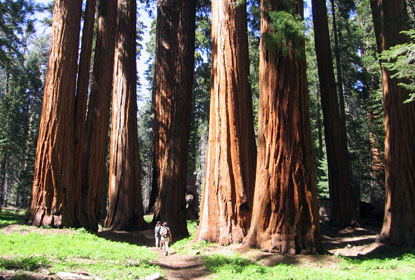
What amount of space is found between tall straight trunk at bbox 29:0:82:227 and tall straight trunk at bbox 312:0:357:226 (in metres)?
10.3

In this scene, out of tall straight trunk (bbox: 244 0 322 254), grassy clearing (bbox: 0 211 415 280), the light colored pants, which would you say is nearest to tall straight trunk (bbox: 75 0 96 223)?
grassy clearing (bbox: 0 211 415 280)

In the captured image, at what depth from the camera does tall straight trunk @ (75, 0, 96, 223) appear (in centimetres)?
1216

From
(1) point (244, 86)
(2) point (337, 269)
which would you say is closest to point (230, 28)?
(1) point (244, 86)

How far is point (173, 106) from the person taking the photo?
46.3 feet

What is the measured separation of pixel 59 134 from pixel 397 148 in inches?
391

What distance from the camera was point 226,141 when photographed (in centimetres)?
970

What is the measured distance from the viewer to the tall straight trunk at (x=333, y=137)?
15.7m

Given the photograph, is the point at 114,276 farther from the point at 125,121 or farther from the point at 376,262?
the point at 125,121

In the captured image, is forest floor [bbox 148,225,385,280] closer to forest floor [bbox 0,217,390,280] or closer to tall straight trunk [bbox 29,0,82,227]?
forest floor [bbox 0,217,390,280]

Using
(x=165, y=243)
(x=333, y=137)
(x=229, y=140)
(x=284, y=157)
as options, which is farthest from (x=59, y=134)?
(x=333, y=137)

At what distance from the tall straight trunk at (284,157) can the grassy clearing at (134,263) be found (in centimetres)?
69

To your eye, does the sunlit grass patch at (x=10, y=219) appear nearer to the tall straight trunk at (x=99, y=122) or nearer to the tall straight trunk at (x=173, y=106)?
the tall straight trunk at (x=99, y=122)

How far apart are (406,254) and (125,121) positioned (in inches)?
392

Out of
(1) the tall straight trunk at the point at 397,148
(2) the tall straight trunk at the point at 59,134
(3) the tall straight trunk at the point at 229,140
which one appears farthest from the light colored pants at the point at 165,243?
(1) the tall straight trunk at the point at 397,148
